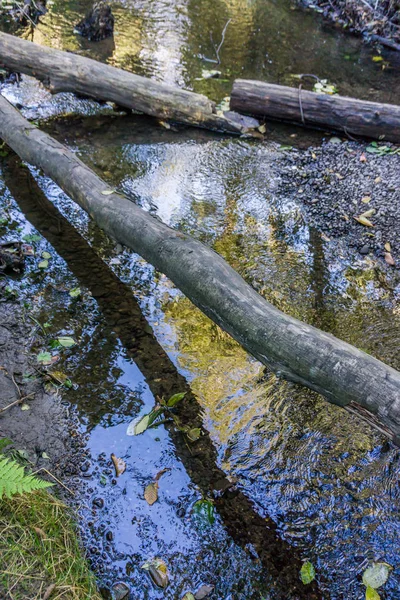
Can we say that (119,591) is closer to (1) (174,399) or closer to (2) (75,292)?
(1) (174,399)

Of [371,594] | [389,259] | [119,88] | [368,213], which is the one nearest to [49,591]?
[371,594]

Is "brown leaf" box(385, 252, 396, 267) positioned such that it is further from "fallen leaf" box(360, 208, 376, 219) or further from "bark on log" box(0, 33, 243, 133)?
"bark on log" box(0, 33, 243, 133)

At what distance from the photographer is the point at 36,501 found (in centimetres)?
242

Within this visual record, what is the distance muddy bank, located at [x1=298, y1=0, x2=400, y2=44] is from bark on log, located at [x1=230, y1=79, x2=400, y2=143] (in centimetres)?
540

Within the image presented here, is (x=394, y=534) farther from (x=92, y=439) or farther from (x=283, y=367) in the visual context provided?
(x=92, y=439)

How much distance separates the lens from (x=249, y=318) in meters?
2.78

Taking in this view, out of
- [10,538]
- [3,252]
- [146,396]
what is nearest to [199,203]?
[3,252]

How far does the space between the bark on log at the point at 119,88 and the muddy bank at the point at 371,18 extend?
643 centimetres

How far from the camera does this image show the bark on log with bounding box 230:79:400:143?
6469 millimetres

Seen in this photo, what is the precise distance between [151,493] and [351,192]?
405 cm

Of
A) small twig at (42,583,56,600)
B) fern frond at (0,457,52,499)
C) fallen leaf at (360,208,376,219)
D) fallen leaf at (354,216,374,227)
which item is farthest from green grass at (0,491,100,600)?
fallen leaf at (360,208,376,219)

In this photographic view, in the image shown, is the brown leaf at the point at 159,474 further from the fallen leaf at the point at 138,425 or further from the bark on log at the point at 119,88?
the bark on log at the point at 119,88

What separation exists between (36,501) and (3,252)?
2.34 meters

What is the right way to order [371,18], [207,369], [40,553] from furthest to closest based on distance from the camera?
[371,18] < [207,369] < [40,553]
